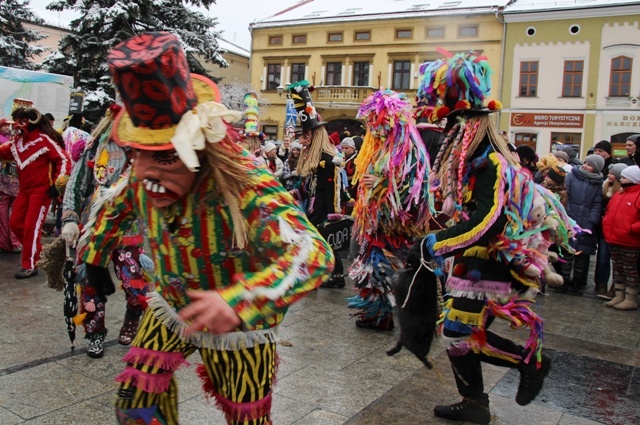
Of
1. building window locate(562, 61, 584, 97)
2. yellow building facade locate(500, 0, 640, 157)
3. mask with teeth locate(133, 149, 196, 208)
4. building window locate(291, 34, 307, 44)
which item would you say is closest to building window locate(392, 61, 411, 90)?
yellow building facade locate(500, 0, 640, 157)

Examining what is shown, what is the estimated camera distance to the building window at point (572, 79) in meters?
27.4

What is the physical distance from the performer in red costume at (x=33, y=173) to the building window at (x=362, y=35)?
2777cm

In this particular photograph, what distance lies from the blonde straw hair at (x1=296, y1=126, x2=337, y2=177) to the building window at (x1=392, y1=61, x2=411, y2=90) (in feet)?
84.0

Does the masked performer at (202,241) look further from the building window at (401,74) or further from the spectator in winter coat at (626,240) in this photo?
the building window at (401,74)

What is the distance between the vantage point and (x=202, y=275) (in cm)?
231

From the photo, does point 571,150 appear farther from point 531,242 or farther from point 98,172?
point 98,172

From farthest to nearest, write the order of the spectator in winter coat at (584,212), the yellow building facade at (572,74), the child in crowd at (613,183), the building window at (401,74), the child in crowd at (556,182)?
1. the building window at (401,74)
2. the yellow building facade at (572,74)
3. the child in crowd at (556,182)
4. the spectator in winter coat at (584,212)
5. the child in crowd at (613,183)

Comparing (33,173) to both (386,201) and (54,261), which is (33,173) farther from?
(386,201)

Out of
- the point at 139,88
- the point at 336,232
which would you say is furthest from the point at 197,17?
the point at 139,88

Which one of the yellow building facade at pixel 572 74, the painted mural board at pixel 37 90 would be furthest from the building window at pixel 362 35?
the painted mural board at pixel 37 90

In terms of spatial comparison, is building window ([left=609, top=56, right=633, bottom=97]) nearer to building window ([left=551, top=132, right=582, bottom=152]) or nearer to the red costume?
building window ([left=551, top=132, right=582, bottom=152])

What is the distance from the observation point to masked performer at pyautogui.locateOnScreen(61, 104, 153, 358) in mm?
4469

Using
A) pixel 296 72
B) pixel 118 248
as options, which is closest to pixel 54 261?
pixel 118 248

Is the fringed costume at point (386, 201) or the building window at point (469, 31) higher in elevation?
the building window at point (469, 31)
